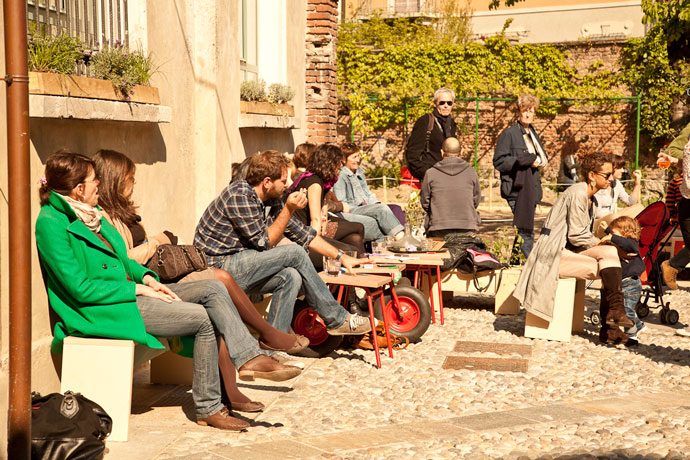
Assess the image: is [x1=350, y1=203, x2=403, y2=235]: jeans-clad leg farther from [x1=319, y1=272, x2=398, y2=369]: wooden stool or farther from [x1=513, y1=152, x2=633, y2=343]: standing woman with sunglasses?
[x1=319, y1=272, x2=398, y2=369]: wooden stool

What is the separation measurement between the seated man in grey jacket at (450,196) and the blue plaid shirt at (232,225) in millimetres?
3332

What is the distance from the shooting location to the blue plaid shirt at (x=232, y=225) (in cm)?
700

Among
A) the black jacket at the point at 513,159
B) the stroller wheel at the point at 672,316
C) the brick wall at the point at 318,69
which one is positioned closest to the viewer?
the stroller wheel at the point at 672,316

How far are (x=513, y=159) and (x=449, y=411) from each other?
5.12m

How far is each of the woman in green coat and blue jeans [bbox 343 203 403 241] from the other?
16.4ft

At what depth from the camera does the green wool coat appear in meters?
5.36

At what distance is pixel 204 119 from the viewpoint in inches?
366

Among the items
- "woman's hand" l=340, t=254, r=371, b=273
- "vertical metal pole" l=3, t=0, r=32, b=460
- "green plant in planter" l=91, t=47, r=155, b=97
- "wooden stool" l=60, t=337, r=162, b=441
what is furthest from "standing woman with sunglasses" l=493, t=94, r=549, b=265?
"vertical metal pole" l=3, t=0, r=32, b=460

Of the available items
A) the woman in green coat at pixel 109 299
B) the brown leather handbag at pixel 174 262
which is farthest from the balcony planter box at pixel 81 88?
the brown leather handbag at pixel 174 262

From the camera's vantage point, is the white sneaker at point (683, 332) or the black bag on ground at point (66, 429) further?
the white sneaker at point (683, 332)

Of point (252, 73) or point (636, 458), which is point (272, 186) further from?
point (252, 73)

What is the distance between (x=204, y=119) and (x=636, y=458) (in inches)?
206

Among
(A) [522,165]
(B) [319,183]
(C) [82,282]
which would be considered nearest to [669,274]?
(A) [522,165]

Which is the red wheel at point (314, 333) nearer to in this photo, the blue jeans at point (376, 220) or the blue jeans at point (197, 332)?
the blue jeans at point (197, 332)
